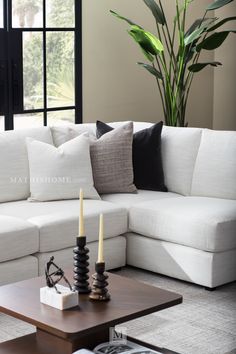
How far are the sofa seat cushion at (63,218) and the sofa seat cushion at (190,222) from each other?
0.46 feet

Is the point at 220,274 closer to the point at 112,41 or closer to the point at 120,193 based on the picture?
the point at 120,193

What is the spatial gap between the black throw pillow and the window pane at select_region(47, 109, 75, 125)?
125cm

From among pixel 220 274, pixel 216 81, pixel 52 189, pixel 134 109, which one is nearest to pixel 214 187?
pixel 220 274

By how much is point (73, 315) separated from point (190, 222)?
1618 mm

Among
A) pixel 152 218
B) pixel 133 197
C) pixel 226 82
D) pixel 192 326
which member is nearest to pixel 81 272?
pixel 192 326

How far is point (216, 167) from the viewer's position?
4.87 m

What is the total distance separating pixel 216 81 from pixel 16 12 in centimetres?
229

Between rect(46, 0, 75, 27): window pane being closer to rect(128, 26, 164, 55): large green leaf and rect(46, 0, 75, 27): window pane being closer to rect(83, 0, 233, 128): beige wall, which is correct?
Answer: rect(83, 0, 233, 128): beige wall

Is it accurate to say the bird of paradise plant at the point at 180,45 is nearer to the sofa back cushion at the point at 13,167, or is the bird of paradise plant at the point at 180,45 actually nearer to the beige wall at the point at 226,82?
the beige wall at the point at 226,82

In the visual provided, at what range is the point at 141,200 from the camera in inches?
190

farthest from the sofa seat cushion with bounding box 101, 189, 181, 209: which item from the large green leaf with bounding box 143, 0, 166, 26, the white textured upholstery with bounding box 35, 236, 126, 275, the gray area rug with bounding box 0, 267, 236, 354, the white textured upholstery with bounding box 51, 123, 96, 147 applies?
the large green leaf with bounding box 143, 0, 166, 26

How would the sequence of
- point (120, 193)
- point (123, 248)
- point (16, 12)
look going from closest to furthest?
point (123, 248) → point (120, 193) → point (16, 12)

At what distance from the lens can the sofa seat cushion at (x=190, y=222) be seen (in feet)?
14.2

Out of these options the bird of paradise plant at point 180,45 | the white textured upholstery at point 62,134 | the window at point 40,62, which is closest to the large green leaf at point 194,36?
the bird of paradise plant at point 180,45
